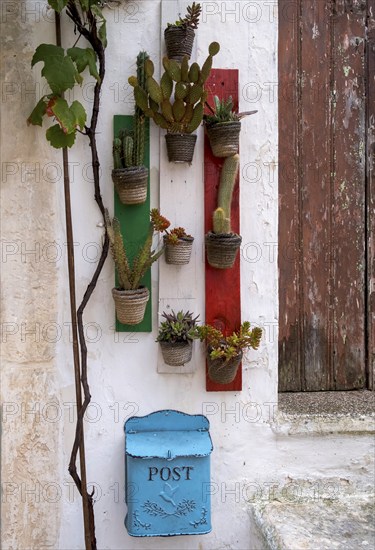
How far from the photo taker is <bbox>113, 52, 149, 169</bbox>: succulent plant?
Answer: 7.18 feet

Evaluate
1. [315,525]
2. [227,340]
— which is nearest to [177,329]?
[227,340]

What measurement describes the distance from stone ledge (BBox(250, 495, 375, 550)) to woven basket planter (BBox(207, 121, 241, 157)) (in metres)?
1.39

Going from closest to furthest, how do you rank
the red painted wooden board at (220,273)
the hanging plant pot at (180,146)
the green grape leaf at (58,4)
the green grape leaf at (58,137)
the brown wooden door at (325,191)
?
the green grape leaf at (58,4) → the green grape leaf at (58,137) → the hanging plant pot at (180,146) → the red painted wooden board at (220,273) → the brown wooden door at (325,191)

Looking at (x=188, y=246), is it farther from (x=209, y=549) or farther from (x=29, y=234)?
(x=209, y=549)

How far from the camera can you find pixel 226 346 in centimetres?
220

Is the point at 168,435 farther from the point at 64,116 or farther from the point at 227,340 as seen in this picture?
the point at 64,116

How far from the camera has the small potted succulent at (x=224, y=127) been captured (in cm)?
220

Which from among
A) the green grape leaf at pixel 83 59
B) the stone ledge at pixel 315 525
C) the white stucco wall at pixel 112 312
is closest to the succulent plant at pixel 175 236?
the white stucco wall at pixel 112 312

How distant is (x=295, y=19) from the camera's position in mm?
2490

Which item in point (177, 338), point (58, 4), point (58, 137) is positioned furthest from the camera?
point (177, 338)

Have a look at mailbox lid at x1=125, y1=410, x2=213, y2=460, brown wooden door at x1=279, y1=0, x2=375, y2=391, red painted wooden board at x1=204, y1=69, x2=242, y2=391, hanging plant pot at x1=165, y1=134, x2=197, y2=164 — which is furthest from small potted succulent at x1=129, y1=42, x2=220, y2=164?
mailbox lid at x1=125, y1=410, x2=213, y2=460

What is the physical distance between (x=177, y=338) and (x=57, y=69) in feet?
3.43

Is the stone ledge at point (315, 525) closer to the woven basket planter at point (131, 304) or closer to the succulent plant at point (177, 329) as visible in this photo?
the succulent plant at point (177, 329)

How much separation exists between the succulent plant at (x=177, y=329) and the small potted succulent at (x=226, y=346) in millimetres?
33
